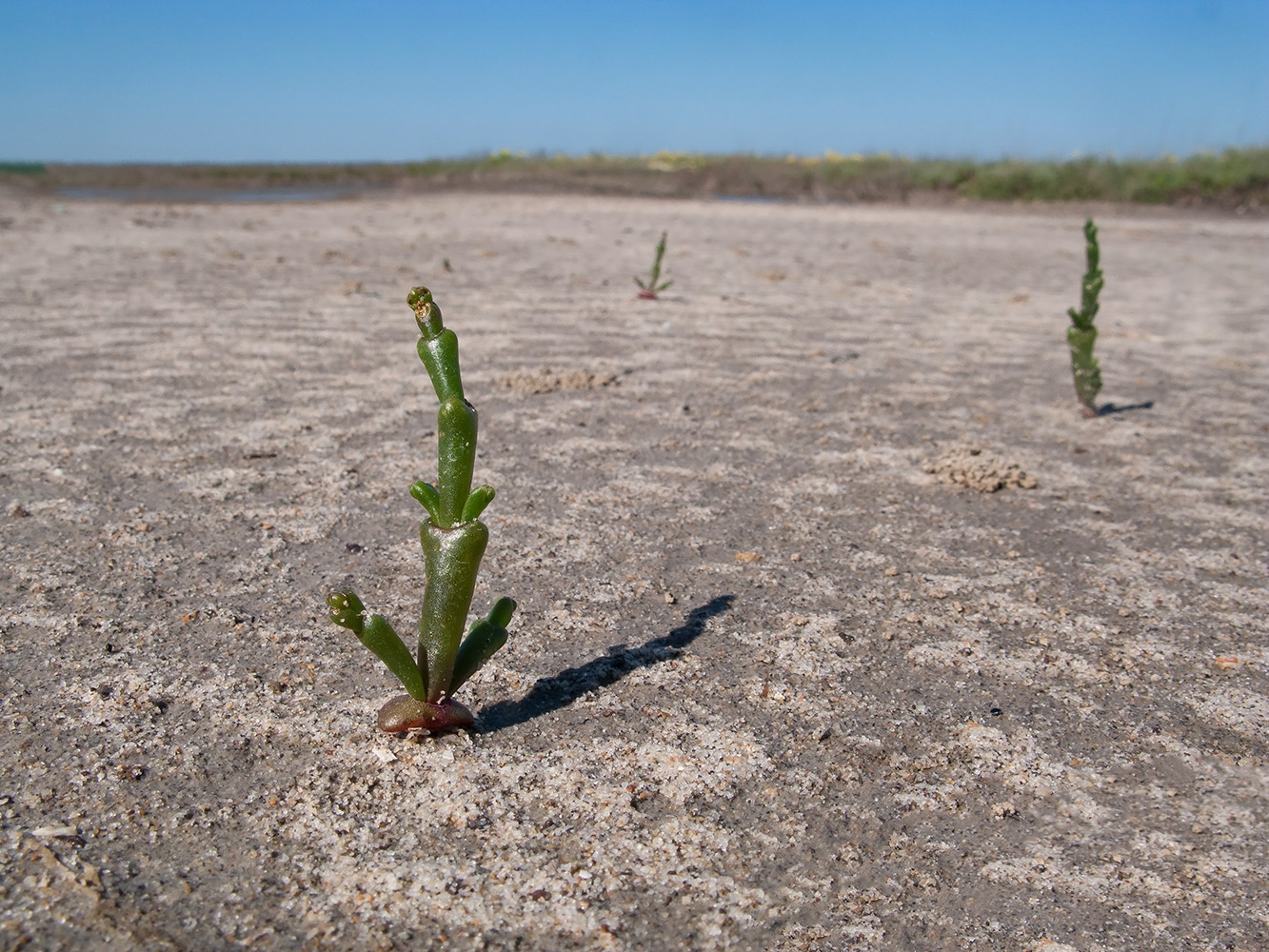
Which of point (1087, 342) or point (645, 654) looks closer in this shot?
point (645, 654)

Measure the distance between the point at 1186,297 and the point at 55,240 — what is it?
9.05 meters

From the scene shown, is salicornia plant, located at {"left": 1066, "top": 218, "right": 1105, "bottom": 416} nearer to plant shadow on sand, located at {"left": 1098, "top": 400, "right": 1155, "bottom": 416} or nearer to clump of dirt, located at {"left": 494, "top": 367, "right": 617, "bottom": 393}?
plant shadow on sand, located at {"left": 1098, "top": 400, "right": 1155, "bottom": 416}

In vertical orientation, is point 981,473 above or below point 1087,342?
below

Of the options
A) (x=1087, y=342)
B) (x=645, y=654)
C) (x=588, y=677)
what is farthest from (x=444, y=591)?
(x=1087, y=342)

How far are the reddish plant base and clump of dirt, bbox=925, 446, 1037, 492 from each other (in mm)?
2055

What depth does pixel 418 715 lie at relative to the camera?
1.84 m

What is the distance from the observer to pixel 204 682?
6.61ft

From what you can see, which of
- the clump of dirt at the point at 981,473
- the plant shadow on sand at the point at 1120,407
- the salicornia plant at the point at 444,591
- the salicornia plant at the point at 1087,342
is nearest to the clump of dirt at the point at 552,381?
the clump of dirt at the point at 981,473

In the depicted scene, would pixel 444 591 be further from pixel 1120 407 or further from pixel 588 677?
pixel 1120 407

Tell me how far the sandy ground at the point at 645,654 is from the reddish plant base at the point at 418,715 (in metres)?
0.03

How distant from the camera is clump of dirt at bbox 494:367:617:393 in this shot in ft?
14.2

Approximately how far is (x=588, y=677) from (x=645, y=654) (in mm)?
158

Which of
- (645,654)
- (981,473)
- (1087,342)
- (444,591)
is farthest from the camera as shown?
(1087,342)

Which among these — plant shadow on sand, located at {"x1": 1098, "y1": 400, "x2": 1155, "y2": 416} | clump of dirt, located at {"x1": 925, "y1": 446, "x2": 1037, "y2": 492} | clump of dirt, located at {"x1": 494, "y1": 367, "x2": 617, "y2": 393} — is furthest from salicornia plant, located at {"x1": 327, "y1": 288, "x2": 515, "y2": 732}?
plant shadow on sand, located at {"x1": 1098, "y1": 400, "x2": 1155, "y2": 416}
